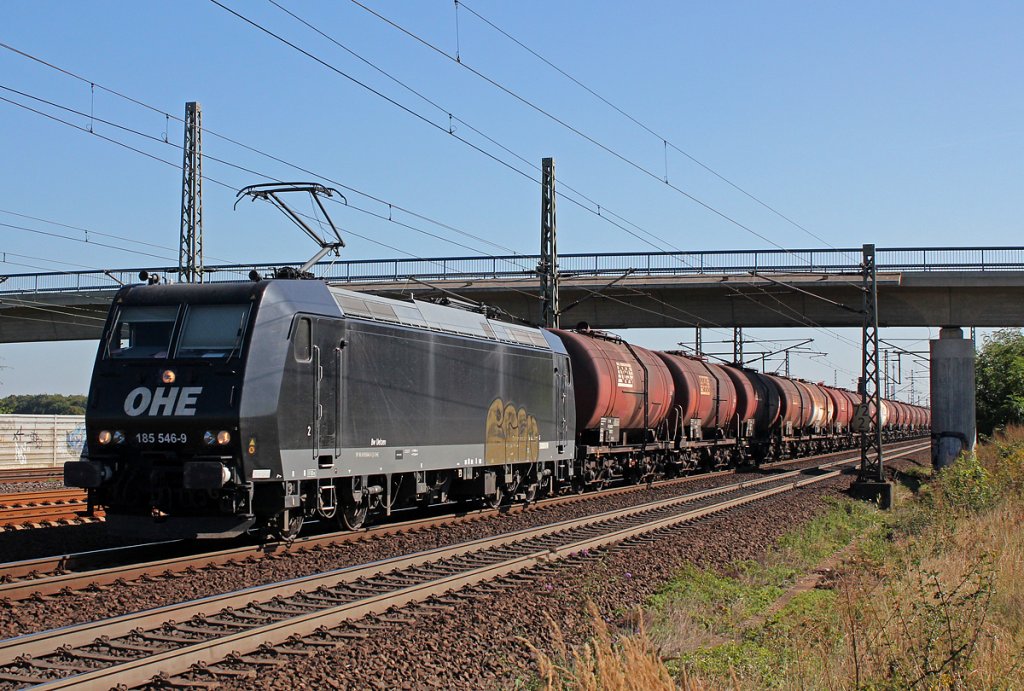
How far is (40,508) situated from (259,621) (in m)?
11.4

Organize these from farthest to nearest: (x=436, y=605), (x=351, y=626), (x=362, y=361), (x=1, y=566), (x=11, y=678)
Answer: (x=362, y=361), (x=1, y=566), (x=436, y=605), (x=351, y=626), (x=11, y=678)

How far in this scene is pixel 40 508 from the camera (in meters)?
18.5

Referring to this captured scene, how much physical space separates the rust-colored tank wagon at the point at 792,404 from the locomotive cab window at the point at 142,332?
30.7 m

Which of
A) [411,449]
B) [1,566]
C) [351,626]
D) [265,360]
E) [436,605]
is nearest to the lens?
[351,626]

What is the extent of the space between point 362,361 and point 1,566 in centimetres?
523

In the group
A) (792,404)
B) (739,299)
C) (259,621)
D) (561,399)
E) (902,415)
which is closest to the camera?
(259,621)

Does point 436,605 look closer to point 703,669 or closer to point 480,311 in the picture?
point 703,669

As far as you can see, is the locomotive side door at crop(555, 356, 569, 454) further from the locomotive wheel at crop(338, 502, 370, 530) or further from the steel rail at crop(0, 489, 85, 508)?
the steel rail at crop(0, 489, 85, 508)

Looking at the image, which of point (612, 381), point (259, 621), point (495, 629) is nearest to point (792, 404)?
point (612, 381)

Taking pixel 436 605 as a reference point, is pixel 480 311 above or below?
above

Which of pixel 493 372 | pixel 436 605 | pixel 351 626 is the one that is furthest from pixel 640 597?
pixel 493 372

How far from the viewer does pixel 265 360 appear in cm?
1255

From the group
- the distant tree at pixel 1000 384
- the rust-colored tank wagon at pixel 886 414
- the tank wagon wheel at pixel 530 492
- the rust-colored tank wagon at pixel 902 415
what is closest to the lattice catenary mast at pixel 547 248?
the tank wagon wheel at pixel 530 492

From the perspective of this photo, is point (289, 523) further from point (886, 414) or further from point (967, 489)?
point (886, 414)
